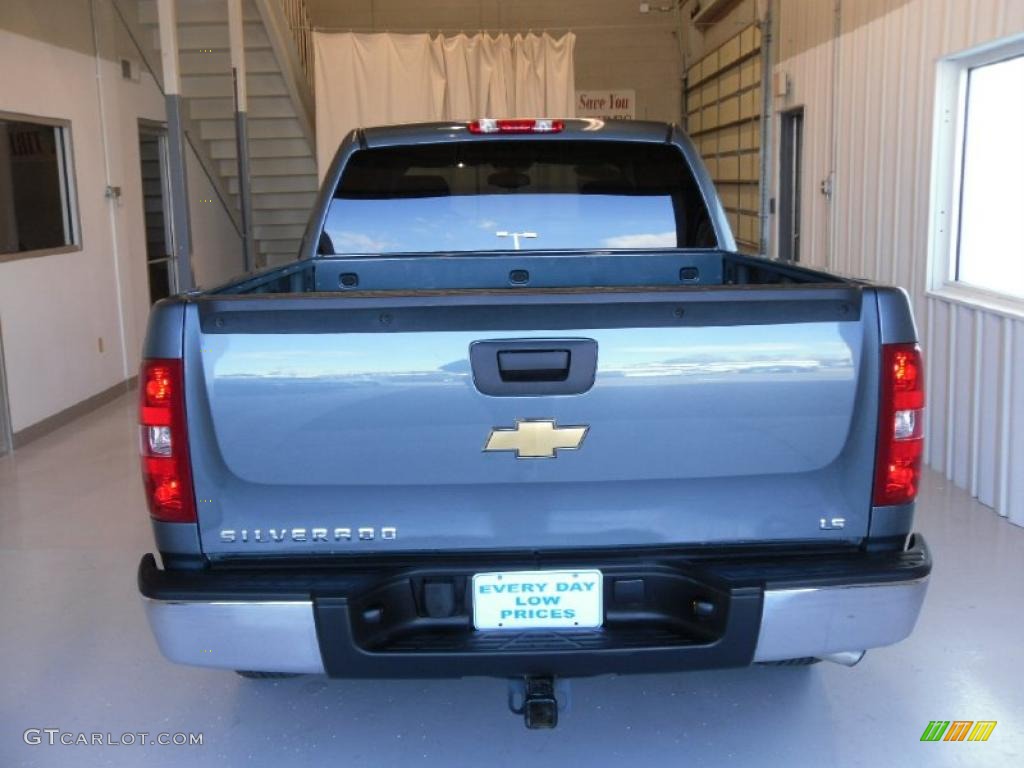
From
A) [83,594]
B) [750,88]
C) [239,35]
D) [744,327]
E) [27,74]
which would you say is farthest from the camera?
[750,88]

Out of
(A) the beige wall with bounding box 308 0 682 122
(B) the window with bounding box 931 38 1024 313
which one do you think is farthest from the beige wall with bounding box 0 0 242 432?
(B) the window with bounding box 931 38 1024 313

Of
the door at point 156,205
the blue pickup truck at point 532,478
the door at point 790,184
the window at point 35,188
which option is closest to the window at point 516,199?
the blue pickup truck at point 532,478

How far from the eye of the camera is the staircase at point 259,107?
8680mm

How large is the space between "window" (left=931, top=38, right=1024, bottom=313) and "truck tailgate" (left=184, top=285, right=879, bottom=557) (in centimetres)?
288

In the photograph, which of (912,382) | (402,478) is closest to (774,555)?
(912,382)

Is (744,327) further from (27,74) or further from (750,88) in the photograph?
(750,88)

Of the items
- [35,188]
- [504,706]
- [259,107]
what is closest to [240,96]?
[35,188]

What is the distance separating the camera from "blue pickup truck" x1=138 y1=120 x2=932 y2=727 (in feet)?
6.71

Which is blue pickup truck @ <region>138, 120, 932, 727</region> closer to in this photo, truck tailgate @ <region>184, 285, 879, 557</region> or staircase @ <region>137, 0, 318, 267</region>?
truck tailgate @ <region>184, 285, 879, 557</region>

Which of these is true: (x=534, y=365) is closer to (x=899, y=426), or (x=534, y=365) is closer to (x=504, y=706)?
(x=899, y=426)

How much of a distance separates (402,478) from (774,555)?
0.85 metres

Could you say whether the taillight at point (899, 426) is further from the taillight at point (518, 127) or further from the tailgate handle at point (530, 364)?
the taillight at point (518, 127)

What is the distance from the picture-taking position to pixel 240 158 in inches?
301

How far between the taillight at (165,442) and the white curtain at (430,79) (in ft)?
24.7
